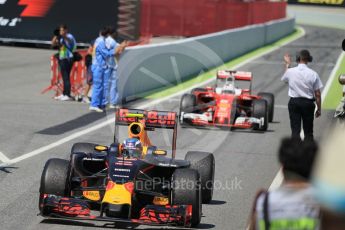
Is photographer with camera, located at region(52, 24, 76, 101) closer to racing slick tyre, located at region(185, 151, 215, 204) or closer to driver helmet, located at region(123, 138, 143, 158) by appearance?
racing slick tyre, located at region(185, 151, 215, 204)

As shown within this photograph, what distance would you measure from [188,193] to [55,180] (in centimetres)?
146

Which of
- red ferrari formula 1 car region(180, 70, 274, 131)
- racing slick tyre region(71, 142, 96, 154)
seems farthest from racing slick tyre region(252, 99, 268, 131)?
racing slick tyre region(71, 142, 96, 154)

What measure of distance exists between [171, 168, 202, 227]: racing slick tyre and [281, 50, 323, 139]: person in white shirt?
373 cm

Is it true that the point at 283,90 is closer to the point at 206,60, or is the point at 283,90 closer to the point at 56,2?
the point at 206,60

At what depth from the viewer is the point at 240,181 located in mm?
12023

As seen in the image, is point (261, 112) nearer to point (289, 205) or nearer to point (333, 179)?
point (289, 205)

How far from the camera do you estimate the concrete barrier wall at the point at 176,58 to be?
22000 mm

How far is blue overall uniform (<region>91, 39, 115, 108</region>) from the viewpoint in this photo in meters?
19.3

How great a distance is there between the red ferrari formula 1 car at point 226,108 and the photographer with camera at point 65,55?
4.22m

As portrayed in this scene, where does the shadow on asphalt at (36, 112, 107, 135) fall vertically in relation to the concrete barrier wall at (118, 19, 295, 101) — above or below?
below

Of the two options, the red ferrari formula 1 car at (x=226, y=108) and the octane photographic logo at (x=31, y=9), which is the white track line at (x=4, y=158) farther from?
the octane photographic logo at (x=31, y=9)

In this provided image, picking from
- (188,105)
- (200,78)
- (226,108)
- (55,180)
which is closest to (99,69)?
(188,105)

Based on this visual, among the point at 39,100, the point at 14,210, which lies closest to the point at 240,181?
the point at 14,210

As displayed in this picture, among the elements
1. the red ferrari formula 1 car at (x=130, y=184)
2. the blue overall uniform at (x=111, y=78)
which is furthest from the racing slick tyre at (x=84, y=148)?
the blue overall uniform at (x=111, y=78)
